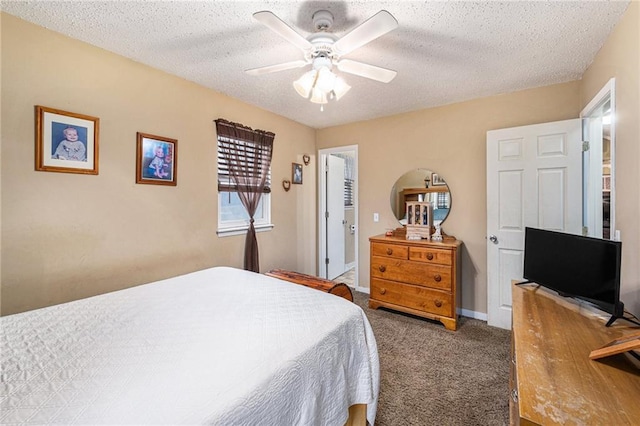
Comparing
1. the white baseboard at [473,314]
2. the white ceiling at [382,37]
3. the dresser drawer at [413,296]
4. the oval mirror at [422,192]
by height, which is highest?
the white ceiling at [382,37]

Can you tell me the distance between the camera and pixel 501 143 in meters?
2.80

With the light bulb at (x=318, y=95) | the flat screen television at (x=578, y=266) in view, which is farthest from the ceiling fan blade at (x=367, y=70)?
the flat screen television at (x=578, y=266)

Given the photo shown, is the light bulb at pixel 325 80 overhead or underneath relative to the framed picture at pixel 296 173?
overhead

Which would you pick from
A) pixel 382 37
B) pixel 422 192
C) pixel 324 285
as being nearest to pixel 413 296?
pixel 324 285

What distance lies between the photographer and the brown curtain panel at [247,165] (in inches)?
117

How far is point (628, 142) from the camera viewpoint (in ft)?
5.22

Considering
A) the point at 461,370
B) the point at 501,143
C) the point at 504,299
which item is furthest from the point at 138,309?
the point at 501,143

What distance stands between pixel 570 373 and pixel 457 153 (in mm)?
2660

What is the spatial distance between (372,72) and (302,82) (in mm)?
486

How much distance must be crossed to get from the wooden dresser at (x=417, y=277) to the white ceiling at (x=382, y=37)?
5.43 ft

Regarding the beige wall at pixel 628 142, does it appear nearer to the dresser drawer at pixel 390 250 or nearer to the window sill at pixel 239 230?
the dresser drawer at pixel 390 250

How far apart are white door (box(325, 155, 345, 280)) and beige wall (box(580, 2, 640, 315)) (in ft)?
10.5

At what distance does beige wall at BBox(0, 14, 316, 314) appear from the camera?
1731mm

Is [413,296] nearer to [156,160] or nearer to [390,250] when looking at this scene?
[390,250]
